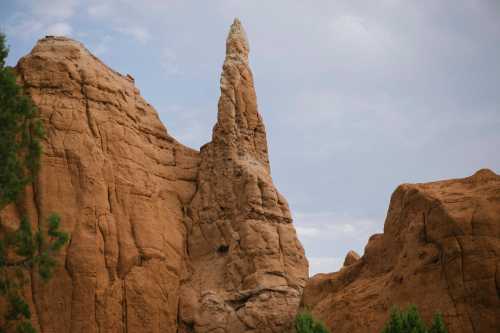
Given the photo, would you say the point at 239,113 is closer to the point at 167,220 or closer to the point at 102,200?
the point at 167,220

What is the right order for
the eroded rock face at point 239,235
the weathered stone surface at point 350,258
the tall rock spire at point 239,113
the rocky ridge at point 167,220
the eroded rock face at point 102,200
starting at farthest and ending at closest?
the tall rock spire at point 239,113 → the weathered stone surface at point 350,258 → the eroded rock face at point 239,235 → the eroded rock face at point 102,200 → the rocky ridge at point 167,220

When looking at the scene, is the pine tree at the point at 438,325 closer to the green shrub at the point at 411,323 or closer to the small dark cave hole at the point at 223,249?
the green shrub at the point at 411,323

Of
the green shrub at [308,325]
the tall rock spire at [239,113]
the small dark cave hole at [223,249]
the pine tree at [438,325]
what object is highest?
the tall rock spire at [239,113]

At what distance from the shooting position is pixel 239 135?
36219 mm

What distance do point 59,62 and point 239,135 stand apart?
8844 millimetres

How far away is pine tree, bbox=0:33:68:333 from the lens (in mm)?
26406

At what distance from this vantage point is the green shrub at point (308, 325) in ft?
83.3

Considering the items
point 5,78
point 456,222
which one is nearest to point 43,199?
point 5,78

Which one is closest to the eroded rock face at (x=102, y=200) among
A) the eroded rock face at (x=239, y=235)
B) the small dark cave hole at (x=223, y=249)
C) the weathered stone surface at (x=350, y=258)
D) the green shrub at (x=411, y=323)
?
the eroded rock face at (x=239, y=235)

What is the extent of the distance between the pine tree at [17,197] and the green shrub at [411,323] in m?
11.8

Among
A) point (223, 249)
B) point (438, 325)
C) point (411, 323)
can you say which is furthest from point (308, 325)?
point (223, 249)

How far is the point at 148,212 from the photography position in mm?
34094

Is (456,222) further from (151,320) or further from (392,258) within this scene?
(151,320)

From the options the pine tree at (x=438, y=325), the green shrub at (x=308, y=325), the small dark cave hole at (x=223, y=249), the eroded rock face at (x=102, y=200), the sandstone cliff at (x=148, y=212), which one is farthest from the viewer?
the small dark cave hole at (x=223, y=249)
